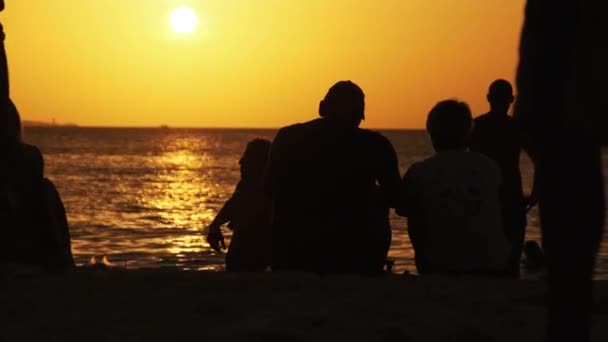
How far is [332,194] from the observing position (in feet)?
19.7

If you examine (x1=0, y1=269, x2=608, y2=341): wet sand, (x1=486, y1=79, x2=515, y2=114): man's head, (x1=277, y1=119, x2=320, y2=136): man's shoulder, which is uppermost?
(x1=486, y1=79, x2=515, y2=114): man's head

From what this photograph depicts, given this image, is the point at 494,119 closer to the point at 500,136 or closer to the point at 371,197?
the point at 500,136

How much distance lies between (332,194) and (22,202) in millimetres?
1735

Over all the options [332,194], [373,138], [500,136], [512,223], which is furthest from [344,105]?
[500,136]

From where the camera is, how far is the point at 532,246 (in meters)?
11.7

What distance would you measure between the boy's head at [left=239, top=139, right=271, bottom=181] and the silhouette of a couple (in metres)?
1.80

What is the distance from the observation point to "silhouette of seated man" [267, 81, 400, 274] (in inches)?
234

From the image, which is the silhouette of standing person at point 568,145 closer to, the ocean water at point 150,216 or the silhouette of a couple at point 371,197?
the silhouette of a couple at point 371,197

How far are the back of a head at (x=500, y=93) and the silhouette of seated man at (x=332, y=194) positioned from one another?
101 inches

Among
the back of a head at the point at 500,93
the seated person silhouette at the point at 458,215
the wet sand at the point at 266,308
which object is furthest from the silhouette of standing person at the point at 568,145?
the back of a head at the point at 500,93

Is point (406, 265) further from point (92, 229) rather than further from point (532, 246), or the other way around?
point (92, 229)

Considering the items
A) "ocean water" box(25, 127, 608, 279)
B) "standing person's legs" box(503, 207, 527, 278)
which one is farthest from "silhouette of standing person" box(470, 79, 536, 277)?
"ocean water" box(25, 127, 608, 279)

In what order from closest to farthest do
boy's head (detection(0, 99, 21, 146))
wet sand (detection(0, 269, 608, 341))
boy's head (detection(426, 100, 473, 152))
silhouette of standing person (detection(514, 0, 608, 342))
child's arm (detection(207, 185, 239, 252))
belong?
silhouette of standing person (detection(514, 0, 608, 342)) → wet sand (detection(0, 269, 608, 341)) → boy's head (detection(0, 99, 21, 146)) → boy's head (detection(426, 100, 473, 152)) → child's arm (detection(207, 185, 239, 252))

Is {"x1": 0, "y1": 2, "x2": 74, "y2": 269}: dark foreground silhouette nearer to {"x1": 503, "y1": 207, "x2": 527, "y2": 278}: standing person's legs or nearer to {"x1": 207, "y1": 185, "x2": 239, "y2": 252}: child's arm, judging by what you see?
{"x1": 207, "y1": 185, "x2": 239, "y2": 252}: child's arm
